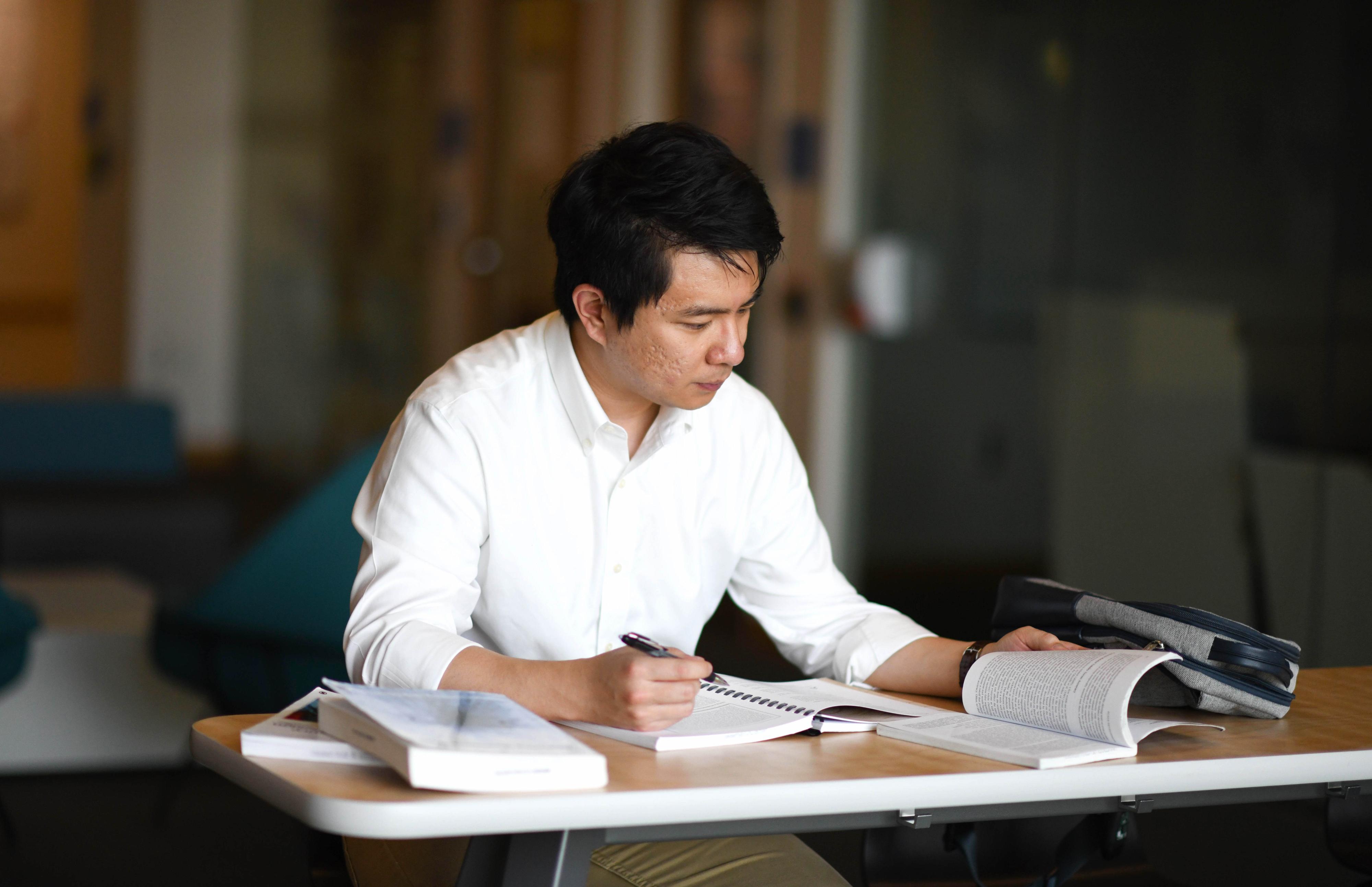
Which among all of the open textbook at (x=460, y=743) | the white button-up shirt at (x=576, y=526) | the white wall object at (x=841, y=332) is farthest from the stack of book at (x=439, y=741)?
the white wall object at (x=841, y=332)

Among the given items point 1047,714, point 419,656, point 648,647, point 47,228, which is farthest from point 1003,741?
point 47,228

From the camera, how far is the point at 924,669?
1.47 metres

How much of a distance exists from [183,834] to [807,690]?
1662mm

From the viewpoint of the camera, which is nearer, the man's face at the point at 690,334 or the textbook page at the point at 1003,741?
the textbook page at the point at 1003,741

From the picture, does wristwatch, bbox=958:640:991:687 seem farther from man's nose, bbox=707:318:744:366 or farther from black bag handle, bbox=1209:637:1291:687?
man's nose, bbox=707:318:744:366

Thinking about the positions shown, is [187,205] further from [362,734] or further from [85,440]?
[362,734]

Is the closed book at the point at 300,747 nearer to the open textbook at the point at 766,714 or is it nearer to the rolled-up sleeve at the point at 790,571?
the open textbook at the point at 766,714

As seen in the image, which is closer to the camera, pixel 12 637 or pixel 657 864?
pixel 657 864

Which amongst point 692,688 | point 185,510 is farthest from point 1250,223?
point 185,510

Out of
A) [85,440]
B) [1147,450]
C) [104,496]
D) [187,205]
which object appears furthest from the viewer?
[187,205]

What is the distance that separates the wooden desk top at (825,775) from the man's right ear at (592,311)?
0.50 m

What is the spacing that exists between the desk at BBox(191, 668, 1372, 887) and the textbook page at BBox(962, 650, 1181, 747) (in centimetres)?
5

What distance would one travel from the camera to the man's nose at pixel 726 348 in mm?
1483

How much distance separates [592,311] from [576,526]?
0.76ft
